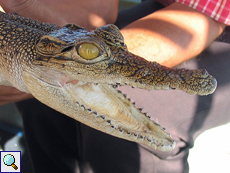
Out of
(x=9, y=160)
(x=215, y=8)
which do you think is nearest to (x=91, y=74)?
(x=215, y=8)

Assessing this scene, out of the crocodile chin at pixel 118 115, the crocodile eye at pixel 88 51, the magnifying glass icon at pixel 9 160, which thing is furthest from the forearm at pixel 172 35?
the magnifying glass icon at pixel 9 160

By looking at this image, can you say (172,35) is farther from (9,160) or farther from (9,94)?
(9,160)

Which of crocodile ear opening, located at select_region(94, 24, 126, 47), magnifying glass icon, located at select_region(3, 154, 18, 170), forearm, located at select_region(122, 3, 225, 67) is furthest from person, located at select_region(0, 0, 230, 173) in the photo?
crocodile ear opening, located at select_region(94, 24, 126, 47)

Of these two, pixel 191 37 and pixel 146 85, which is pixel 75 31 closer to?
pixel 146 85

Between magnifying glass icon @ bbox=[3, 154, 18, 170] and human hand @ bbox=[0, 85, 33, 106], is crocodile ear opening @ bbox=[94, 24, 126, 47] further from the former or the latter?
magnifying glass icon @ bbox=[3, 154, 18, 170]

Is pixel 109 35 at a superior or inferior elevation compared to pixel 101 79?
superior
